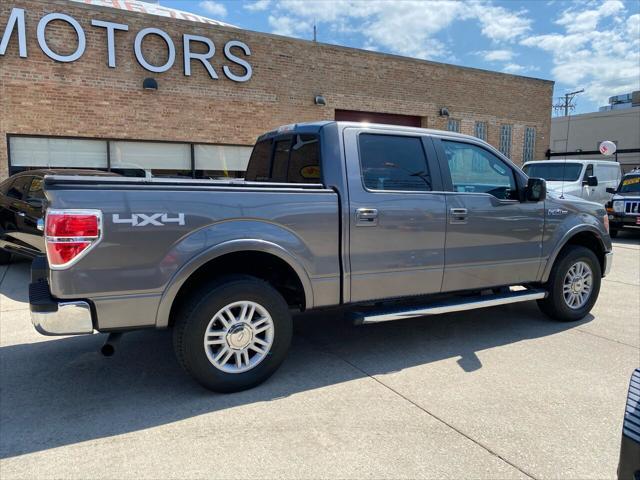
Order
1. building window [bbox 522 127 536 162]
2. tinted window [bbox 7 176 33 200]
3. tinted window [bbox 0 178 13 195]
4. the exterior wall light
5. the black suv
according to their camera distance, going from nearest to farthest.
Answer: tinted window [bbox 7 176 33 200]
tinted window [bbox 0 178 13 195]
the exterior wall light
the black suv
building window [bbox 522 127 536 162]

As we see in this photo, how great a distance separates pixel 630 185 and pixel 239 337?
46.4ft

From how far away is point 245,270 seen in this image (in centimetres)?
386

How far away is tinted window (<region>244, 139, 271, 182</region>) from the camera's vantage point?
4.94 m

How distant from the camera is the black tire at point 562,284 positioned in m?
5.27

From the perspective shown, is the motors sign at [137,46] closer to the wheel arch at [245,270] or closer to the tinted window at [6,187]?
the tinted window at [6,187]

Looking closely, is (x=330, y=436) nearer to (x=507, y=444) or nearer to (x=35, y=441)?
(x=507, y=444)

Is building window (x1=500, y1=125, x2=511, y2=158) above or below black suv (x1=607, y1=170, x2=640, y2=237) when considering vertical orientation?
above

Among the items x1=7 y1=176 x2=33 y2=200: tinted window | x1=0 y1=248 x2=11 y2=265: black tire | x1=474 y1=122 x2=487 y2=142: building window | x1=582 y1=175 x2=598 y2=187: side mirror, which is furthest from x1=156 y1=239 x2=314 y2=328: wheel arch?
x1=474 y1=122 x2=487 y2=142: building window

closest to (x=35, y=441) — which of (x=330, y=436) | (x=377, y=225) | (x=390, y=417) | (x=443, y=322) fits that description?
(x=330, y=436)

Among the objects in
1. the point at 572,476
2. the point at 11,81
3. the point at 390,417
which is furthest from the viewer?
the point at 11,81

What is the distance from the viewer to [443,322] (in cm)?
547

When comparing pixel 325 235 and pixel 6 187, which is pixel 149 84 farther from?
pixel 325 235

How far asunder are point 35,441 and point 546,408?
331cm

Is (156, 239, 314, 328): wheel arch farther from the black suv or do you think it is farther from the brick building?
the black suv
